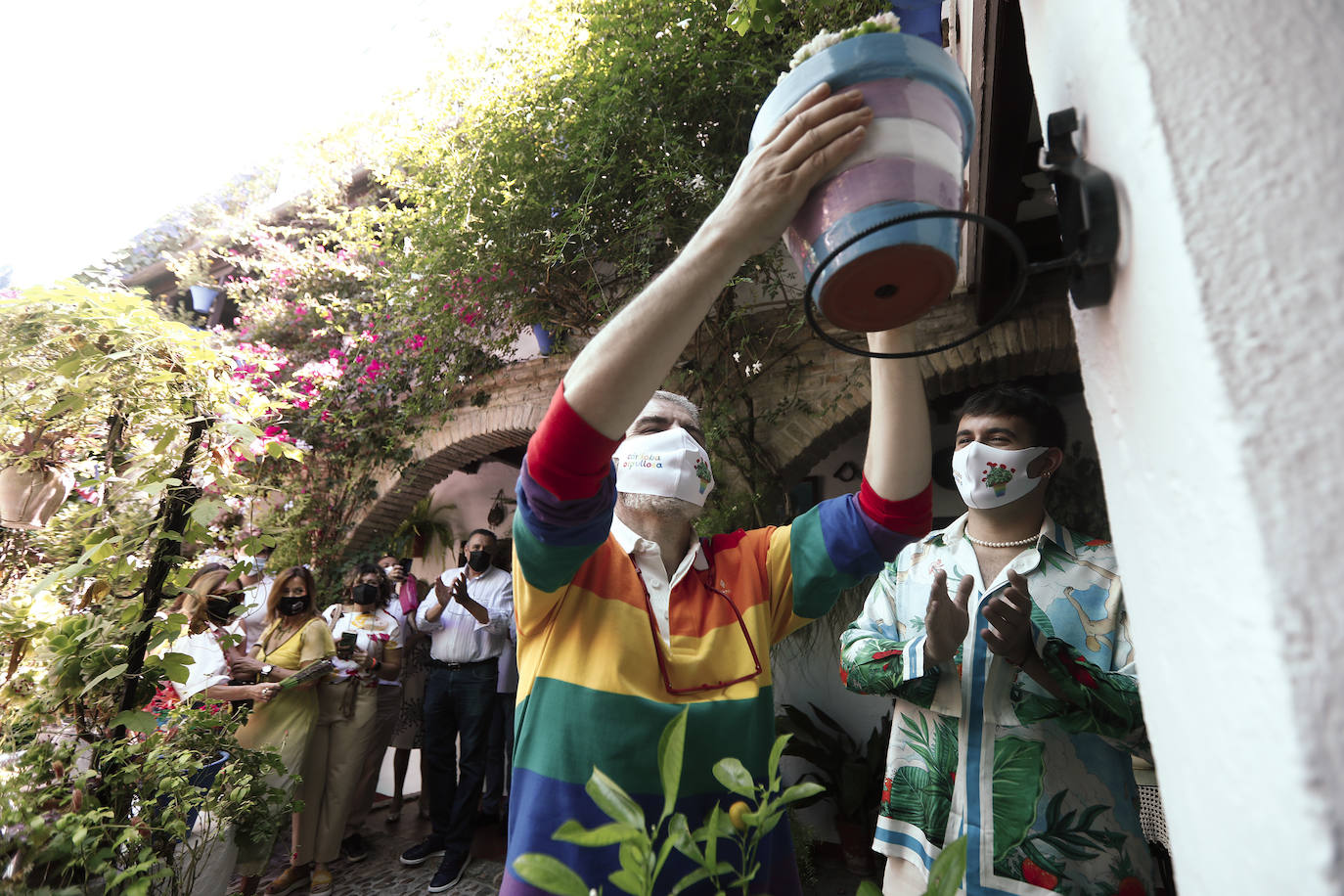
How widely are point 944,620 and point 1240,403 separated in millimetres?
1308

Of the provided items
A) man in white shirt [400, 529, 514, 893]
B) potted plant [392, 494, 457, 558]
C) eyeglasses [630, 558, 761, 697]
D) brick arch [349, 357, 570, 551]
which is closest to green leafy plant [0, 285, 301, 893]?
eyeglasses [630, 558, 761, 697]

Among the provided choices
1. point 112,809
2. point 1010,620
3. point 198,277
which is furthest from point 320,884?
point 198,277

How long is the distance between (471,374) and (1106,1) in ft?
20.2

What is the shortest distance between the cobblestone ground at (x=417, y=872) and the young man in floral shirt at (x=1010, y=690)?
8.96 feet

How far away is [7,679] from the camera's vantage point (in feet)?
6.79

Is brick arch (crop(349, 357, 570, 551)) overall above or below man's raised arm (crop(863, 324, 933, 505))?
above

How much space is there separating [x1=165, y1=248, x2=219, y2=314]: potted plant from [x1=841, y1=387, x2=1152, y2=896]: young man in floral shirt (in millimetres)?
9489

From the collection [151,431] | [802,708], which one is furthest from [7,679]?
[802,708]

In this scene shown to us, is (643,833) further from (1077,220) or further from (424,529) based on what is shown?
(424,529)

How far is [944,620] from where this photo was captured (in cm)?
158

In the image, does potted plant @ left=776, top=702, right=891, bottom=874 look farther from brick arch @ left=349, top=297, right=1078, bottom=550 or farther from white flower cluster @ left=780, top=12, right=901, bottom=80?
white flower cluster @ left=780, top=12, right=901, bottom=80

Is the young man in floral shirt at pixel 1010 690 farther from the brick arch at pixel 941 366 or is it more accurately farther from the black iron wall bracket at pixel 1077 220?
the brick arch at pixel 941 366

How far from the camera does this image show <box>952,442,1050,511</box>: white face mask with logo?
1.97 metres

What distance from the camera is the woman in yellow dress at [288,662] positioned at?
4.05 metres
